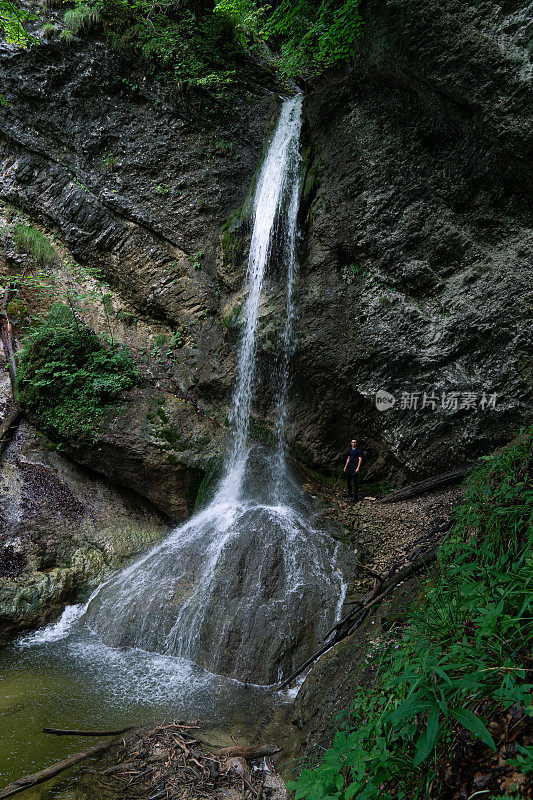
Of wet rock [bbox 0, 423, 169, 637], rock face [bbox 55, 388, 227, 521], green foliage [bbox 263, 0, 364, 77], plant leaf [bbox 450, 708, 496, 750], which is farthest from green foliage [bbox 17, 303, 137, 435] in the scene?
plant leaf [bbox 450, 708, 496, 750]

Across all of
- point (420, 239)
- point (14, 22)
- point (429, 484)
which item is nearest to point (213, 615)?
point (429, 484)

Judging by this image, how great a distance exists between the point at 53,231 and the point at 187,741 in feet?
36.2

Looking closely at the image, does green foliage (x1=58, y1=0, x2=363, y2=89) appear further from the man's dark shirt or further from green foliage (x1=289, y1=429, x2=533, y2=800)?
green foliage (x1=289, y1=429, x2=533, y2=800)

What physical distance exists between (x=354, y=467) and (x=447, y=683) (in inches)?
228

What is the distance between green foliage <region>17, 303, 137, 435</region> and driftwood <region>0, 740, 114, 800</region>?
514 cm

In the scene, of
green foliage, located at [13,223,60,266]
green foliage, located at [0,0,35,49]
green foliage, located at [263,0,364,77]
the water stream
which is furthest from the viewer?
green foliage, located at [13,223,60,266]

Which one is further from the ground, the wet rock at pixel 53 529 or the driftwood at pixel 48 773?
the wet rock at pixel 53 529

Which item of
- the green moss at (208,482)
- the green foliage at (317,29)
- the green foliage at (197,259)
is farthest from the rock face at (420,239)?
the green foliage at (197,259)

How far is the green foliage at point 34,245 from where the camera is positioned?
9.68 m

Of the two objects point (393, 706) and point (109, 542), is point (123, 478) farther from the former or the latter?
point (393, 706)

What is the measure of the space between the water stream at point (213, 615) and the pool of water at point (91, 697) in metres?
0.02

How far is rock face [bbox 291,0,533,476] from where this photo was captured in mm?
5863

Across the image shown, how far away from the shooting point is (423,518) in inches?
236

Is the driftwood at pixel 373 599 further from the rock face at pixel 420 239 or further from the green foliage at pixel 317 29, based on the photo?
the green foliage at pixel 317 29
